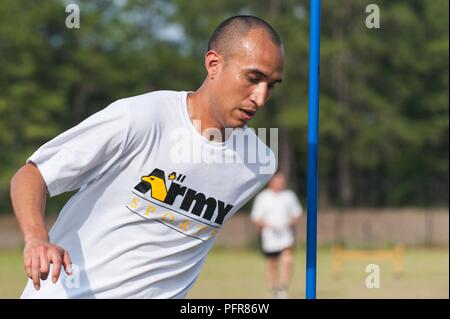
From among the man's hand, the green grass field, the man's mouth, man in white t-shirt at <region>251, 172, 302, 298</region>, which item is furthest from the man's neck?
man in white t-shirt at <region>251, 172, 302, 298</region>

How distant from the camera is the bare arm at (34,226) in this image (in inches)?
115

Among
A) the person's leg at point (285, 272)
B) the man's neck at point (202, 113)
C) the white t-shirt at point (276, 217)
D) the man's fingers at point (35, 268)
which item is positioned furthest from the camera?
the white t-shirt at point (276, 217)

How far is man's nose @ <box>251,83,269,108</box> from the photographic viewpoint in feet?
11.8

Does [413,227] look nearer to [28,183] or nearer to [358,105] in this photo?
[358,105]

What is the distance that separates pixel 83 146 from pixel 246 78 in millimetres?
693

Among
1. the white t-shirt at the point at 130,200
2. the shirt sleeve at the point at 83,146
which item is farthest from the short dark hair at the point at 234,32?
the shirt sleeve at the point at 83,146

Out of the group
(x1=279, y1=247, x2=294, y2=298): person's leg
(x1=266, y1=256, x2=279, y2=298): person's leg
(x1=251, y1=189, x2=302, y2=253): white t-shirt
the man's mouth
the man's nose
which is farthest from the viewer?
(x1=251, y1=189, x2=302, y2=253): white t-shirt

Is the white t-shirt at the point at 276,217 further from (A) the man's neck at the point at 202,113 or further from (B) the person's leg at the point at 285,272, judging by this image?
(A) the man's neck at the point at 202,113

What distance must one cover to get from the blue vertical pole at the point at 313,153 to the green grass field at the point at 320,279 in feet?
35.6

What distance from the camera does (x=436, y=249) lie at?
1310 inches

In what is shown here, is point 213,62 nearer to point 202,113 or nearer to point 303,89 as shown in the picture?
point 202,113

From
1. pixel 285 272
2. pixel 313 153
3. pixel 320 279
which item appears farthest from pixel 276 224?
pixel 313 153

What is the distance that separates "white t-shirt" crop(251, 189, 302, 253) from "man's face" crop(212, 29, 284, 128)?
12818mm

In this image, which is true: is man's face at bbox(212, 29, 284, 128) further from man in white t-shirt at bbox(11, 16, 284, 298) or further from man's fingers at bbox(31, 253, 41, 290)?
man's fingers at bbox(31, 253, 41, 290)
